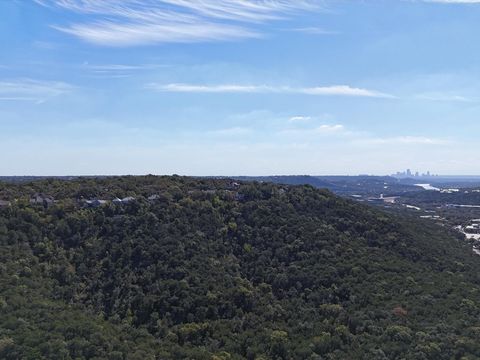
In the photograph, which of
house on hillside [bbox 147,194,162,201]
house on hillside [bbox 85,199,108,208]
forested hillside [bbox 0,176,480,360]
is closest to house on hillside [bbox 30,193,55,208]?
forested hillside [bbox 0,176,480,360]

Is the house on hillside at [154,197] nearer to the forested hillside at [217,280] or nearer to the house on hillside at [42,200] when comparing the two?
the forested hillside at [217,280]

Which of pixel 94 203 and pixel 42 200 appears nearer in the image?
pixel 42 200

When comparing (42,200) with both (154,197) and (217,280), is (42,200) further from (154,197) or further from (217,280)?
(217,280)

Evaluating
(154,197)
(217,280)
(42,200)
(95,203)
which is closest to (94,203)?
(95,203)

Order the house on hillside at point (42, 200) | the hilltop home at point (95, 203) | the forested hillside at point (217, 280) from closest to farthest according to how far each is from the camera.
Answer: the forested hillside at point (217, 280) → the house on hillside at point (42, 200) → the hilltop home at point (95, 203)

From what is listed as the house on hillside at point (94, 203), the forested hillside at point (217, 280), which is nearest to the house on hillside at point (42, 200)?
the forested hillside at point (217, 280)

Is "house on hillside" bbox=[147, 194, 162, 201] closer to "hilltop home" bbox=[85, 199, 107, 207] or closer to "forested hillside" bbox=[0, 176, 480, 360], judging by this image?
"forested hillside" bbox=[0, 176, 480, 360]

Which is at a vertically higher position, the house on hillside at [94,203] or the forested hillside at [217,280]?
the house on hillside at [94,203]
